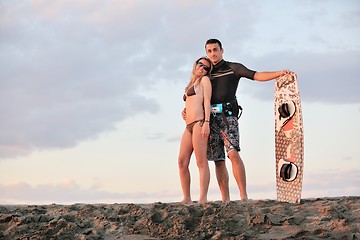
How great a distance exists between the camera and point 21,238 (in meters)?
6.89

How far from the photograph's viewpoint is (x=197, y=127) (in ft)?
27.3

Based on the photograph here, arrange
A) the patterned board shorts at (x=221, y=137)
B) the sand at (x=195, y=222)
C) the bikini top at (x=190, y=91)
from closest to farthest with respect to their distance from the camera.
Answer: the sand at (x=195, y=222)
the patterned board shorts at (x=221, y=137)
the bikini top at (x=190, y=91)

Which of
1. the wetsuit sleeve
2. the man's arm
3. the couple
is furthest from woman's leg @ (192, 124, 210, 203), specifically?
the man's arm

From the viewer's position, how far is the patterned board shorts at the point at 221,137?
27.4 ft

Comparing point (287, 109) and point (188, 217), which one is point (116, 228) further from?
point (287, 109)

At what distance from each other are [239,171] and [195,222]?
5.44 ft

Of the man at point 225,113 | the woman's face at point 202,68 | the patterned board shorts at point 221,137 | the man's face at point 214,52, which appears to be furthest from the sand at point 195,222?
the man's face at point 214,52

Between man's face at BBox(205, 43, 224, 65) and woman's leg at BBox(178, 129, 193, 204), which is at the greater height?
man's face at BBox(205, 43, 224, 65)

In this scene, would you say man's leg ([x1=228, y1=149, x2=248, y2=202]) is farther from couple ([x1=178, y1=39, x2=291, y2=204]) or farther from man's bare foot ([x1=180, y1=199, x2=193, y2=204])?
man's bare foot ([x1=180, y1=199, x2=193, y2=204])

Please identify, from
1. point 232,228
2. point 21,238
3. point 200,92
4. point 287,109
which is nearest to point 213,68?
point 200,92

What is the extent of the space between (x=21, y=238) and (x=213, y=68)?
3630mm

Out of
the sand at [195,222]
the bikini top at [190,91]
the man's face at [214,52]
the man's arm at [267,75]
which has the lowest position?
the sand at [195,222]

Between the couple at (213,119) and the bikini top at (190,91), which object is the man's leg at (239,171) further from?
the bikini top at (190,91)

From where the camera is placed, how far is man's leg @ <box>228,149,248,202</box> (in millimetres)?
8312
